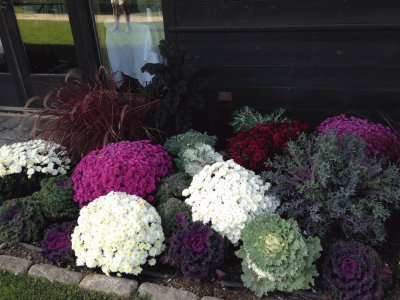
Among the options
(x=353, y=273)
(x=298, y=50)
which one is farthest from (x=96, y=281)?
(x=298, y=50)

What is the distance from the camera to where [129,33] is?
13.0 feet

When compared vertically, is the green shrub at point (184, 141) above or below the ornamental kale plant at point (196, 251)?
above

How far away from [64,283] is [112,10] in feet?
8.59

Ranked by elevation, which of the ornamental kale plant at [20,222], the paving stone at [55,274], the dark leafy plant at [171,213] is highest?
the dark leafy plant at [171,213]

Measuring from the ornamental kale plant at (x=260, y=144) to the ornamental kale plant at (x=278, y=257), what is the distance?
54 centimetres

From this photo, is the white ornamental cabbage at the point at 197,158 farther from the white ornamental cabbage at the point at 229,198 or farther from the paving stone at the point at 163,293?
the paving stone at the point at 163,293

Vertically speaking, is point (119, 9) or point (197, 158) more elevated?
point (119, 9)

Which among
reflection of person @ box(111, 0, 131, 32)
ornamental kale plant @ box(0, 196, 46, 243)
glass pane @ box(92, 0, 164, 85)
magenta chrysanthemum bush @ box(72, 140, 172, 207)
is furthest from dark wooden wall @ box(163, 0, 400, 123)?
ornamental kale plant @ box(0, 196, 46, 243)

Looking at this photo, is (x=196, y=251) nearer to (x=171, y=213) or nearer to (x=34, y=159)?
(x=171, y=213)

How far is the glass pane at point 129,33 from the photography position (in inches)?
149

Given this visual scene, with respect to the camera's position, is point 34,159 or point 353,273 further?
point 34,159

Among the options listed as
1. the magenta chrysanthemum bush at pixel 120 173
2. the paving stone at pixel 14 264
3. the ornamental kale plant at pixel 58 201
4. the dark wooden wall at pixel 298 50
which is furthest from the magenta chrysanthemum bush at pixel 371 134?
the paving stone at pixel 14 264

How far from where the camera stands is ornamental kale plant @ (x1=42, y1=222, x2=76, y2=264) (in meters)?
2.39

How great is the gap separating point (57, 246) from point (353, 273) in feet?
5.36
